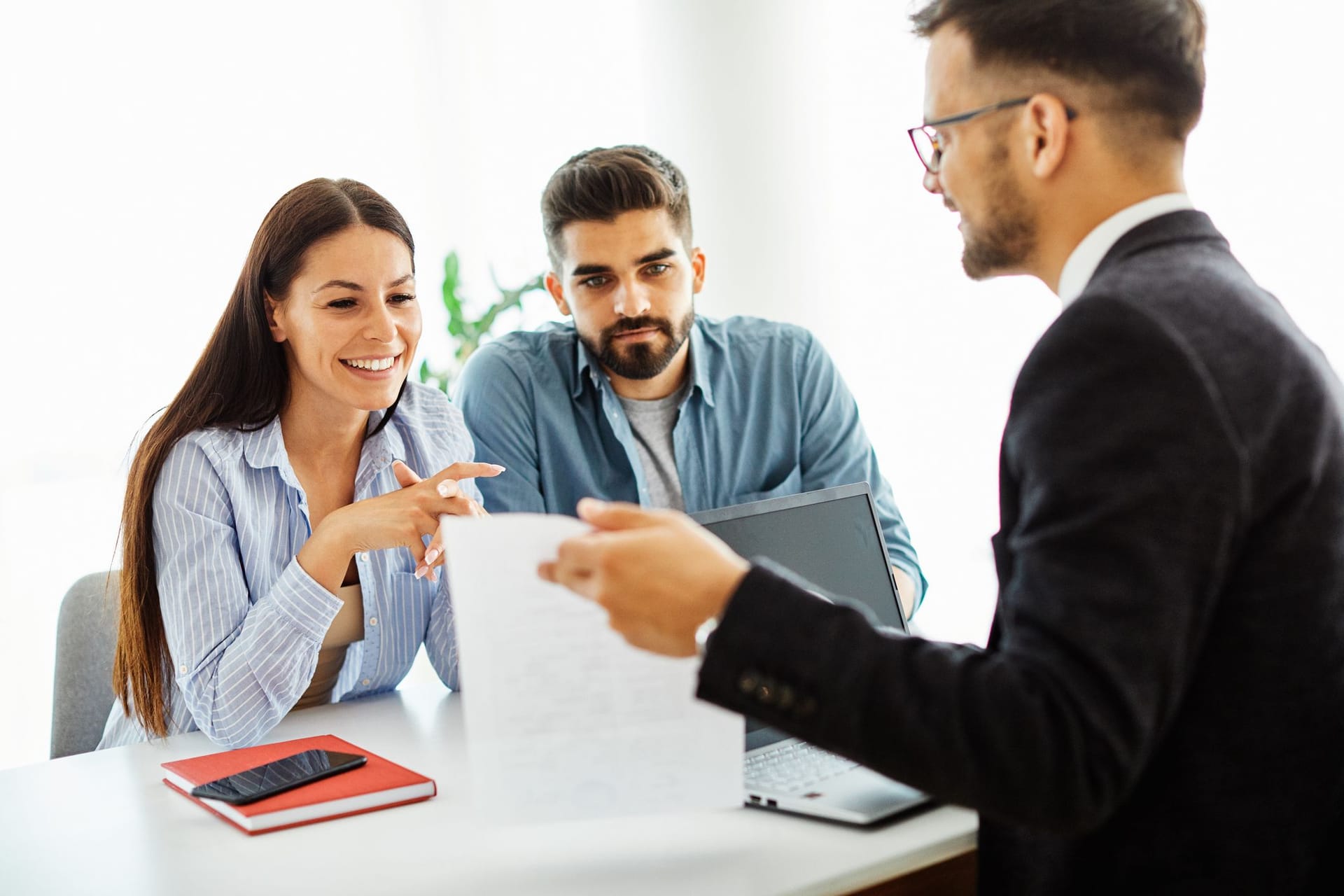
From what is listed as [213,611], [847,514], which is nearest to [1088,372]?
[847,514]

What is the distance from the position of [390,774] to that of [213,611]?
1.55 feet

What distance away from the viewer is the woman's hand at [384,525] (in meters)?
Answer: 1.58

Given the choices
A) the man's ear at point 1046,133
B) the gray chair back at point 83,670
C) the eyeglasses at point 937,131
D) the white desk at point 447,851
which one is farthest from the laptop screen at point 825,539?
the gray chair back at point 83,670

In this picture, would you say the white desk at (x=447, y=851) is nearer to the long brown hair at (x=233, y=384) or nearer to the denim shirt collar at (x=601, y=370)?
the long brown hair at (x=233, y=384)

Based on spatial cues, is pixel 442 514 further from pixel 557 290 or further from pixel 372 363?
pixel 557 290

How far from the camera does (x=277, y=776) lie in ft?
4.26

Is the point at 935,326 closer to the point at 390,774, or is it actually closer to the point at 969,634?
the point at 969,634

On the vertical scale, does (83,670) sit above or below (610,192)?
below

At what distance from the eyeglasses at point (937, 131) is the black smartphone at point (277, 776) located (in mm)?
961

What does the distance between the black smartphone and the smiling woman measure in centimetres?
22

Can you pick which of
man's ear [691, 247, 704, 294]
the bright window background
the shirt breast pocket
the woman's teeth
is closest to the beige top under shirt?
the woman's teeth

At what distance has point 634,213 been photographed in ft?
7.22

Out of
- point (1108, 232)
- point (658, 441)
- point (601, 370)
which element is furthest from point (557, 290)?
point (1108, 232)

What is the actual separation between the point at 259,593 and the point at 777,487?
101 centimetres
